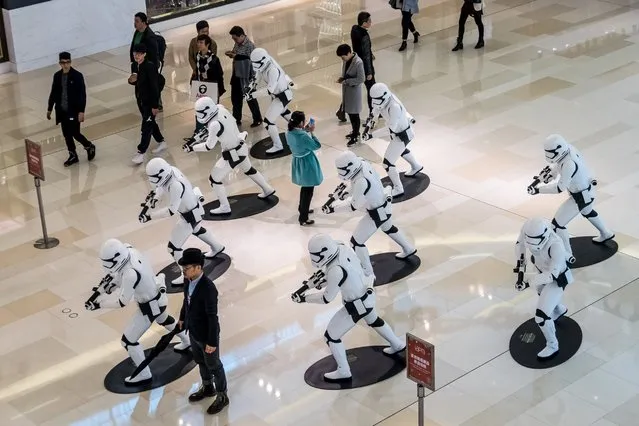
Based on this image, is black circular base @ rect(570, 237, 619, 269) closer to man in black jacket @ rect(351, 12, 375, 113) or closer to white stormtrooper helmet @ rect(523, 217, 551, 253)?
white stormtrooper helmet @ rect(523, 217, 551, 253)

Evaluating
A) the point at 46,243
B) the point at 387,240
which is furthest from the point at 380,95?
the point at 46,243

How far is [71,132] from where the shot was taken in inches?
613

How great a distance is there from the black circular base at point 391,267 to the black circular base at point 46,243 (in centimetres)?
374

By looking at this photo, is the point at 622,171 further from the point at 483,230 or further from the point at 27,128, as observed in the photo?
the point at 27,128

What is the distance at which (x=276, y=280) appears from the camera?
12656 millimetres

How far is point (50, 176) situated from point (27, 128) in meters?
1.89

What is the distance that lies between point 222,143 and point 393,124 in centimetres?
203

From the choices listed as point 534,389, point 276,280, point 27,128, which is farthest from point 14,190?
point 534,389

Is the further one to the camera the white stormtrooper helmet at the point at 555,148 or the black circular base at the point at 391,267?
the black circular base at the point at 391,267

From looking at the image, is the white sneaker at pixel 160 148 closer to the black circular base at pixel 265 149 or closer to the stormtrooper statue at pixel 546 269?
the black circular base at pixel 265 149

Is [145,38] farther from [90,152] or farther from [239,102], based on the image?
[90,152]

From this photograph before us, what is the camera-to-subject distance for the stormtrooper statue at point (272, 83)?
14.9 metres

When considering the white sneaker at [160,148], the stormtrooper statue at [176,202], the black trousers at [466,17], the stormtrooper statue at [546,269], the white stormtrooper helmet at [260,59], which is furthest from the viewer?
the black trousers at [466,17]

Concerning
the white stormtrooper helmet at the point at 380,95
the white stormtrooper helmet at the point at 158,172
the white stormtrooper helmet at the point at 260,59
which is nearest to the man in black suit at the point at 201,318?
the white stormtrooper helmet at the point at 158,172
